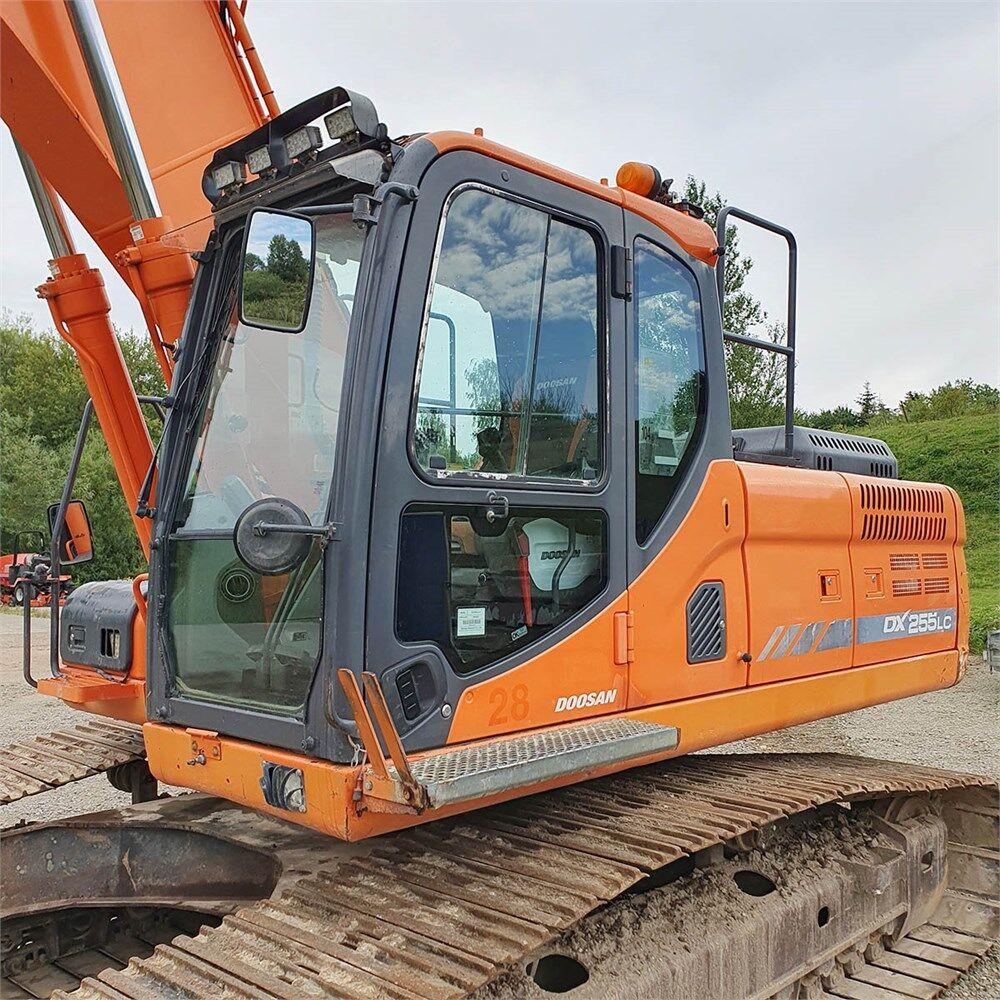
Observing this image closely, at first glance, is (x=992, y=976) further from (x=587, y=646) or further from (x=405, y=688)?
(x=405, y=688)

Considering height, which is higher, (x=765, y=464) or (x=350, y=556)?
(x=765, y=464)

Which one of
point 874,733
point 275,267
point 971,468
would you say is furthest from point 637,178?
point 971,468

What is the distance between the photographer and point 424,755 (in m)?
2.68

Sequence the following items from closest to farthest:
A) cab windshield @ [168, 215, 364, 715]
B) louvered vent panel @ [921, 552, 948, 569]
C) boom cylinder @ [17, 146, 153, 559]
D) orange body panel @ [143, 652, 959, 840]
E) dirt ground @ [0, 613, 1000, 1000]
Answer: orange body panel @ [143, 652, 959, 840], cab windshield @ [168, 215, 364, 715], boom cylinder @ [17, 146, 153, 559], louvered vent panel @ [921, 552, 948, 569], dirt ground @ [0, 613, 1000, 1000]

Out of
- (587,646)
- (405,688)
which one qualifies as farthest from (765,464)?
(405,688)

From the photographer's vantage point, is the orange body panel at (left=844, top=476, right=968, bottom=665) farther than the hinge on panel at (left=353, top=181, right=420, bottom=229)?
Yes

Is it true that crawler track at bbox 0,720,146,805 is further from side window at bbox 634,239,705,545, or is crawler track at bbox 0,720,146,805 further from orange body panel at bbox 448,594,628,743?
side window at bbox 634,239,705,545

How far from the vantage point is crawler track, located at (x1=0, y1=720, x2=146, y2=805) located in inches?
151

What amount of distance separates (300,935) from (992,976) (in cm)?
329

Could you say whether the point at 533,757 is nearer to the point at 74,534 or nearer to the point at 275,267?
the point at 275,267

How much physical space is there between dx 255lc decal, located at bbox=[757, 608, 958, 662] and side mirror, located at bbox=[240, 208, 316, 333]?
2.21m

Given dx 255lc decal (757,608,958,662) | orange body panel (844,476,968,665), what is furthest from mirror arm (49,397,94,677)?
orange body panel (844,476,968,665)

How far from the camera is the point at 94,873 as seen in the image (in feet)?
11.7

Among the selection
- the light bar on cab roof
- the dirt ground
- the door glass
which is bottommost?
the dirt ground
